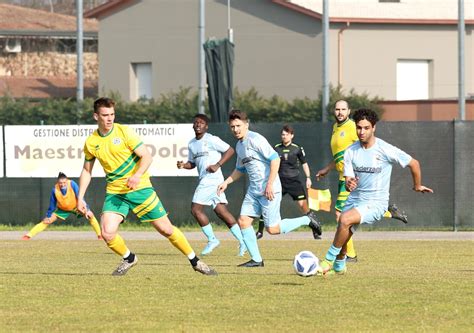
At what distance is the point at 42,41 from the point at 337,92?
92.9 feet

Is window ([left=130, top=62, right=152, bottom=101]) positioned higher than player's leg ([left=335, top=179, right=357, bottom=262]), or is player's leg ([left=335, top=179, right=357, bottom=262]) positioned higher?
window ([left=130, top=62, right=152, bottom=101])

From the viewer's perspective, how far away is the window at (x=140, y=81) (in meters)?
56.3

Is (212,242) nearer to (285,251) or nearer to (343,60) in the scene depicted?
(285,251)

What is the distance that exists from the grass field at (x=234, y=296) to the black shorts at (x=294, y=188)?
227 inches

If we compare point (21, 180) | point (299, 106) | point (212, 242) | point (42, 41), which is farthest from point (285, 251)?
point (42, 41)

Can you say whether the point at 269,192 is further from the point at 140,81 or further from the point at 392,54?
the point at 140,81

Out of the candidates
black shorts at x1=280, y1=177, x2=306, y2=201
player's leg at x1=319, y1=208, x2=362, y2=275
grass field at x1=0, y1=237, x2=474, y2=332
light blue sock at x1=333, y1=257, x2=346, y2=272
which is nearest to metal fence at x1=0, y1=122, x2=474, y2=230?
black shorts at x1=280, y1=177, x2=306, y2=201

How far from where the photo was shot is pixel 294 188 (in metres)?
24.6

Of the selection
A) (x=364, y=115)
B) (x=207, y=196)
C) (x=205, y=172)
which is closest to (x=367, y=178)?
(x=364, y=115)

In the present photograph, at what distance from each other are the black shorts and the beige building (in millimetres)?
26114

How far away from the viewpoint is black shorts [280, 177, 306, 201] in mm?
24609

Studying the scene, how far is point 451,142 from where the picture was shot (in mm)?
26719

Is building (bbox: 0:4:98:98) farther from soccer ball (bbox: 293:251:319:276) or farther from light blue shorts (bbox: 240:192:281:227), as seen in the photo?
soccer ball (bbox: 293:251:319:276)

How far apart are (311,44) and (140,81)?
8.99 metres
